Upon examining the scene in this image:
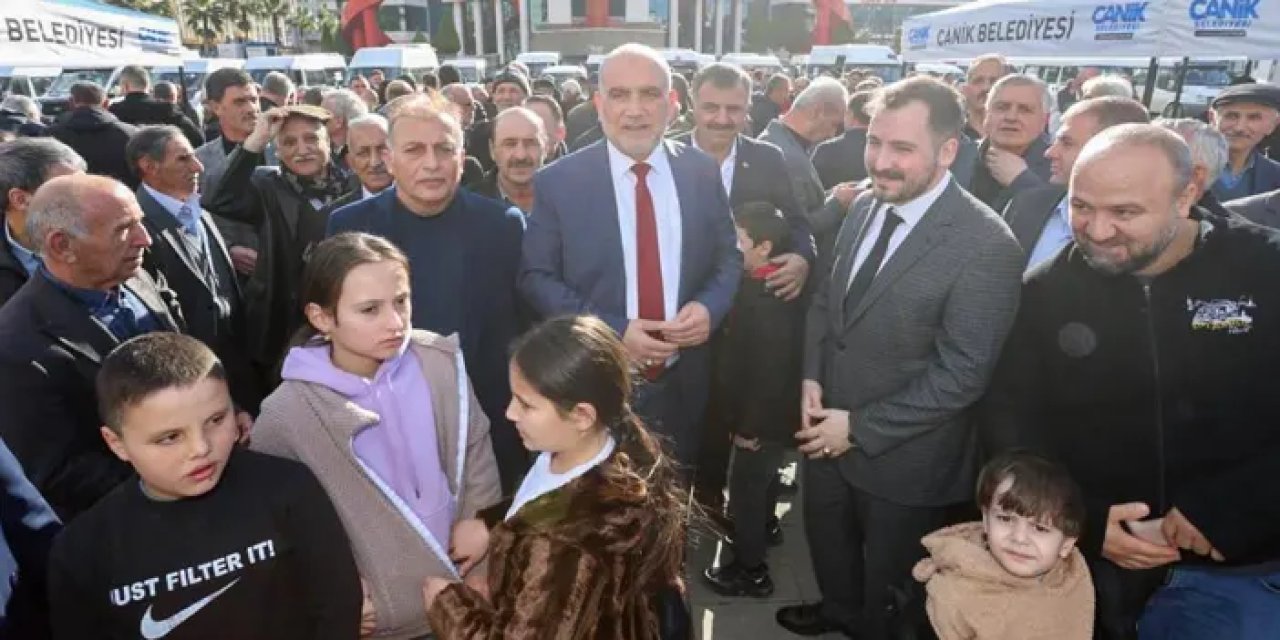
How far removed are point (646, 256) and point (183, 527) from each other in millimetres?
1643

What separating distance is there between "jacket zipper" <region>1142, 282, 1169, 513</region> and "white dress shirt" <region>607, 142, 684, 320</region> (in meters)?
1.45

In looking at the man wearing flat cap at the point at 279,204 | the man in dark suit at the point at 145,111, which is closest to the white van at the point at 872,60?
the man in dark suit at the point at 145,111

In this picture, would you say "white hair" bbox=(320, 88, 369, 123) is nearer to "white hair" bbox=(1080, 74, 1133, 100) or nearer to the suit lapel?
the suit lapel

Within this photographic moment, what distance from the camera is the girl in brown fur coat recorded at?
1.52m

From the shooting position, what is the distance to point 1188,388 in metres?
1.92

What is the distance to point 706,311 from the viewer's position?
8.76 ft

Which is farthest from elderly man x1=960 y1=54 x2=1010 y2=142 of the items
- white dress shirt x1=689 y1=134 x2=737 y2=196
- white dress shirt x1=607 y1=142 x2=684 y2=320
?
white dress shirt x1=607 y1=142 x2=684 y2=320

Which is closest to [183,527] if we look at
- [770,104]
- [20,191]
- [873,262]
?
[20,191]

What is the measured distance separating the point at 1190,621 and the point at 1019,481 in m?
0.69

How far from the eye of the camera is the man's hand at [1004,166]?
3.65m

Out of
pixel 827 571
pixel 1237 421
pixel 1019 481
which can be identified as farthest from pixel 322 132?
pixel 1237 421

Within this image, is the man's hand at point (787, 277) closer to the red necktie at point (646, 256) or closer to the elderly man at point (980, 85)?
the red necktie at point (646, 256)

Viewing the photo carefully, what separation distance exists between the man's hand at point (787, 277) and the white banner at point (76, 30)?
17.8ft

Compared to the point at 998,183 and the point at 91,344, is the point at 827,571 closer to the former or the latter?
the point at 998,183
